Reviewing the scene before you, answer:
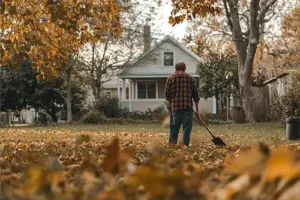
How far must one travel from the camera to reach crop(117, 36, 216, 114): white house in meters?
42.0

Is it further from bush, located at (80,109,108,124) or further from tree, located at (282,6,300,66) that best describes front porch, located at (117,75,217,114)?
bush, located at (80,109,108,124)

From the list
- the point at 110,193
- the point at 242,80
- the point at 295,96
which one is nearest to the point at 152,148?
the point at 110,193

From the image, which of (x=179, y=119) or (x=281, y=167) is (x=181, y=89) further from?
(x=281, y=167)

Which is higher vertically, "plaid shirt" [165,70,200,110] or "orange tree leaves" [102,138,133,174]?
"plaid shirt" [165,70,200,110]

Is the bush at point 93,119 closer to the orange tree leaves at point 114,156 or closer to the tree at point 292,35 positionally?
the tree at point 292,35

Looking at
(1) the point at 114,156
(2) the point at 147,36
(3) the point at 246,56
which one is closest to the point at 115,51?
(2) the point at 147,36

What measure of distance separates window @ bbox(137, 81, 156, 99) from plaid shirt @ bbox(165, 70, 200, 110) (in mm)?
32801

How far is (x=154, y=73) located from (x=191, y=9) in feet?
106

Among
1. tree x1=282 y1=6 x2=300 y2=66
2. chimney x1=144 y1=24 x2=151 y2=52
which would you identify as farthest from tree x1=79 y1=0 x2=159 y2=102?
tree x1=282 y1=6 x2=300 y2=66

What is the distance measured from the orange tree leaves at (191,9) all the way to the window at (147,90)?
33.6m

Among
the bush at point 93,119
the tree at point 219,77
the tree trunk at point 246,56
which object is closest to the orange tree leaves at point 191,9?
the tree trunk at point 246,56

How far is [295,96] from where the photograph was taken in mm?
20750

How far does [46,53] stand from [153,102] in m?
30.4

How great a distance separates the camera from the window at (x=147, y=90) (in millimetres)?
44219
